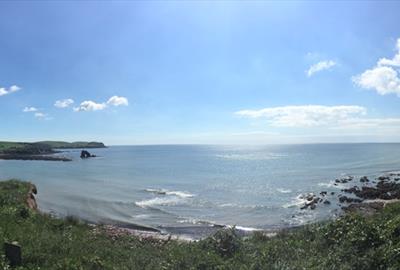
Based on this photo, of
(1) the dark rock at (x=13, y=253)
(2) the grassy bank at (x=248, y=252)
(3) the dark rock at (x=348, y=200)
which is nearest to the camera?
(1) the dark rock at (x=13, y=253)

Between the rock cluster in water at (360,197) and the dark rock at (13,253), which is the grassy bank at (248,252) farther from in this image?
the rock cluster in water at (360,197)

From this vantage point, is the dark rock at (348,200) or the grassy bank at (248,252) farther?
the dark rock at (348,200)

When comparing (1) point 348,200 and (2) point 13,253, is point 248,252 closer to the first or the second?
(2) point 13,253

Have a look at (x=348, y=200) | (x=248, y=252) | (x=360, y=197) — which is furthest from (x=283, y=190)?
(x=248, y=252)

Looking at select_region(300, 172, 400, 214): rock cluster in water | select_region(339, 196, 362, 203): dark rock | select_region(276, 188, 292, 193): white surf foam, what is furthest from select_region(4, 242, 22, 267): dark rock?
select_region(276, 188, 292, 193): white surf foam

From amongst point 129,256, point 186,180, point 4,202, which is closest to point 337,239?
point 129,256

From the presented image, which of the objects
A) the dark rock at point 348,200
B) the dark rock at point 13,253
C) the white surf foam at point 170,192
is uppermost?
the dark rock at point 13,253

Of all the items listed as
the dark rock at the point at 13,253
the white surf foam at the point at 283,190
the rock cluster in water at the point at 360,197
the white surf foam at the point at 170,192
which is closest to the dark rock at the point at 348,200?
the rock cluster in water at the point at 360,197

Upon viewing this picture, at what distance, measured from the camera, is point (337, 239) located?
11422mm

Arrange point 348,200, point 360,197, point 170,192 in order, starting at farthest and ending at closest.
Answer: point 170,192 → point 360,197 → point 348,200

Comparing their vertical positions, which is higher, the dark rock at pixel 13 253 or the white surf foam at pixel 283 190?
the dark rock at pixel 13 253

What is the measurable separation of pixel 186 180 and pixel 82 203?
25.6 m

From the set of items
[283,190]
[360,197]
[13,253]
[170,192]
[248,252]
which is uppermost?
[13,253]

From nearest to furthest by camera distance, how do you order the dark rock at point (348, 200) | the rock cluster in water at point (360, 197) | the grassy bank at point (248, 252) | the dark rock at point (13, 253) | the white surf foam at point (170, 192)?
the dark rock at point (13, 253) < the grassy bank at point (248, 252) < the rock cluster in water at point (360, 197) < the dark rock at point (348, 200) < the white surf foam at point (170, 192)
